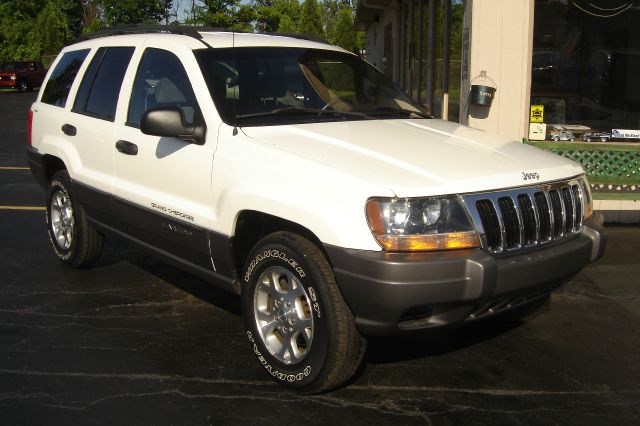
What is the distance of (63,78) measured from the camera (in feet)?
22.2

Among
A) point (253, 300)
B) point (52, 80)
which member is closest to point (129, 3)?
point (52, 80)

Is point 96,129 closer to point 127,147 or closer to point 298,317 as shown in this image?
point 127,147

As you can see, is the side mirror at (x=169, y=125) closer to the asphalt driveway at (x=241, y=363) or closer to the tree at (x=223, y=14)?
the asphalt driveway at (x=241, y=363)

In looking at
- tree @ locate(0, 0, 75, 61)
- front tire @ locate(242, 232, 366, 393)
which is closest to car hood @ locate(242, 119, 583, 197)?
front tire @ locate(242, 232, 366, 393)

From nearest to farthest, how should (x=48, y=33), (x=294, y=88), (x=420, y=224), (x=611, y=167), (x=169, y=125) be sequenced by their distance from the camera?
(x=420, y=224) → (x=169, y=125) → (x=294, y=88) → (x=611, y=167) → (x=48, y=33)

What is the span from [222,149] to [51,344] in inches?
68.3

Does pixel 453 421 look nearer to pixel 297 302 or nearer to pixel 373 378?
pixel 373 378

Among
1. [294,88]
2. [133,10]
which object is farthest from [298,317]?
[133,10]

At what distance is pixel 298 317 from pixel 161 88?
78.3 inches

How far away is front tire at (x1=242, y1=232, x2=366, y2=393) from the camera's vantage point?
3928mm

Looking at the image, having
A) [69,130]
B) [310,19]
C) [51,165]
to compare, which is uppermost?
[310,19]

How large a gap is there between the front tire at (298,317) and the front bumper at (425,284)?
5.0 inches

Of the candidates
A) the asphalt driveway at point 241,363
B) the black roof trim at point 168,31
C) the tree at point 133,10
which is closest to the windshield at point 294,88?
the black roof trim at point 168,31

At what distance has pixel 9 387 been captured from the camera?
4324 millimetres
